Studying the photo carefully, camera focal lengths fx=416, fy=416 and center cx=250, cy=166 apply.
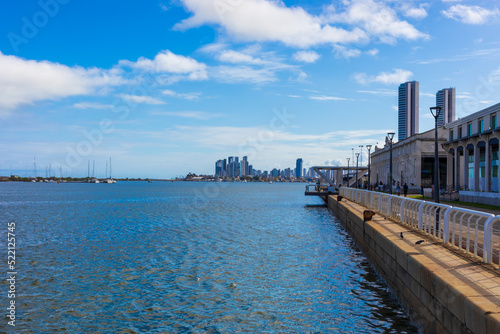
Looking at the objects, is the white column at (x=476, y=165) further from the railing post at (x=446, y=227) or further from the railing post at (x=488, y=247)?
the railing post at (x=488, y=247)

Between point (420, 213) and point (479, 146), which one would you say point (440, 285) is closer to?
point (420, 213)

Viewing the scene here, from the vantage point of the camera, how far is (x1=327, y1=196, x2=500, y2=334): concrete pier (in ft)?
22.8

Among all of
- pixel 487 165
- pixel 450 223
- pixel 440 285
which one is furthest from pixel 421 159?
pixel 440 285

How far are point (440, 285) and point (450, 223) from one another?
10.6 metres

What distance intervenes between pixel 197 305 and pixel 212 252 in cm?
924

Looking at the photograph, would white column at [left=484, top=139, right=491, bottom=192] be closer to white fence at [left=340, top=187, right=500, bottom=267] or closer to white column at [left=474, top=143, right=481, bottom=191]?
white column at [left=474, top=143, right=481, bottom=191]

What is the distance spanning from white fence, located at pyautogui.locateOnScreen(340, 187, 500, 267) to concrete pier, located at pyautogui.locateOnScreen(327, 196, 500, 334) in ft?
1.23

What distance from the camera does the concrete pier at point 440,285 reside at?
22.8 feet

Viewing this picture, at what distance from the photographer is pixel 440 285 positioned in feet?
27.8

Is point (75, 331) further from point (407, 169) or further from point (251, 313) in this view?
point (407, 169)

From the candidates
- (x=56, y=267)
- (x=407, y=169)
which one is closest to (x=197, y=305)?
(x=56, y=267)

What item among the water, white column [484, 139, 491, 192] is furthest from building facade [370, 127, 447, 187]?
the water

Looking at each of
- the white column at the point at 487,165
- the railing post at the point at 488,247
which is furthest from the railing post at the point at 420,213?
the white column at the point at 487,165

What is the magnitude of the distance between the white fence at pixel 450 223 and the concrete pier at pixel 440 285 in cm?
38
